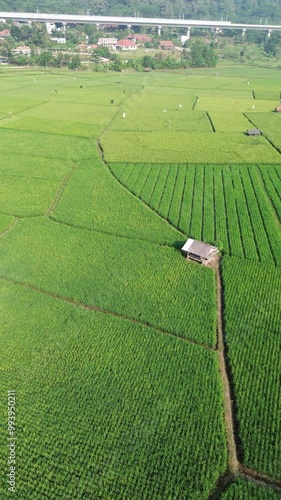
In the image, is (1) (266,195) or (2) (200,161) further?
(2) (200,161)

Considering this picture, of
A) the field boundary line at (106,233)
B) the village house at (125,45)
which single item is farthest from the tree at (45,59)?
the field boundary line at (106,233)

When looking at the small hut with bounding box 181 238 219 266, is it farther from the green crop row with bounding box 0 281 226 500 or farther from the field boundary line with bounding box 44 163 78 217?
the field boundary line with bounding box 44 163 78 217

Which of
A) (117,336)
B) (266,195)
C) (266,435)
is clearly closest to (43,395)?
(117,336)

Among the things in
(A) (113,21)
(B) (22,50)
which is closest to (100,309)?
(B) (22,50)

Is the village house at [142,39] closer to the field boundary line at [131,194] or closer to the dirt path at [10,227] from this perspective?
the field boundary line at [131,194]

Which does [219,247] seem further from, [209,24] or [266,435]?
[209,24]

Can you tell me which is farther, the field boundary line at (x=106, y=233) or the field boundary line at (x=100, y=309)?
the field boundary line at (x=106, y=233)

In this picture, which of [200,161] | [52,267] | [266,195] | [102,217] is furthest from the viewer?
[200,161]

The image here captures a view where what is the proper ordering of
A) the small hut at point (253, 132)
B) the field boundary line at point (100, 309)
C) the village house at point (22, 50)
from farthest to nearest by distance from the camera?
the village house at point (22, 50) < the small hut at point (253, 132) < the field boundary line at point (100, 309)
